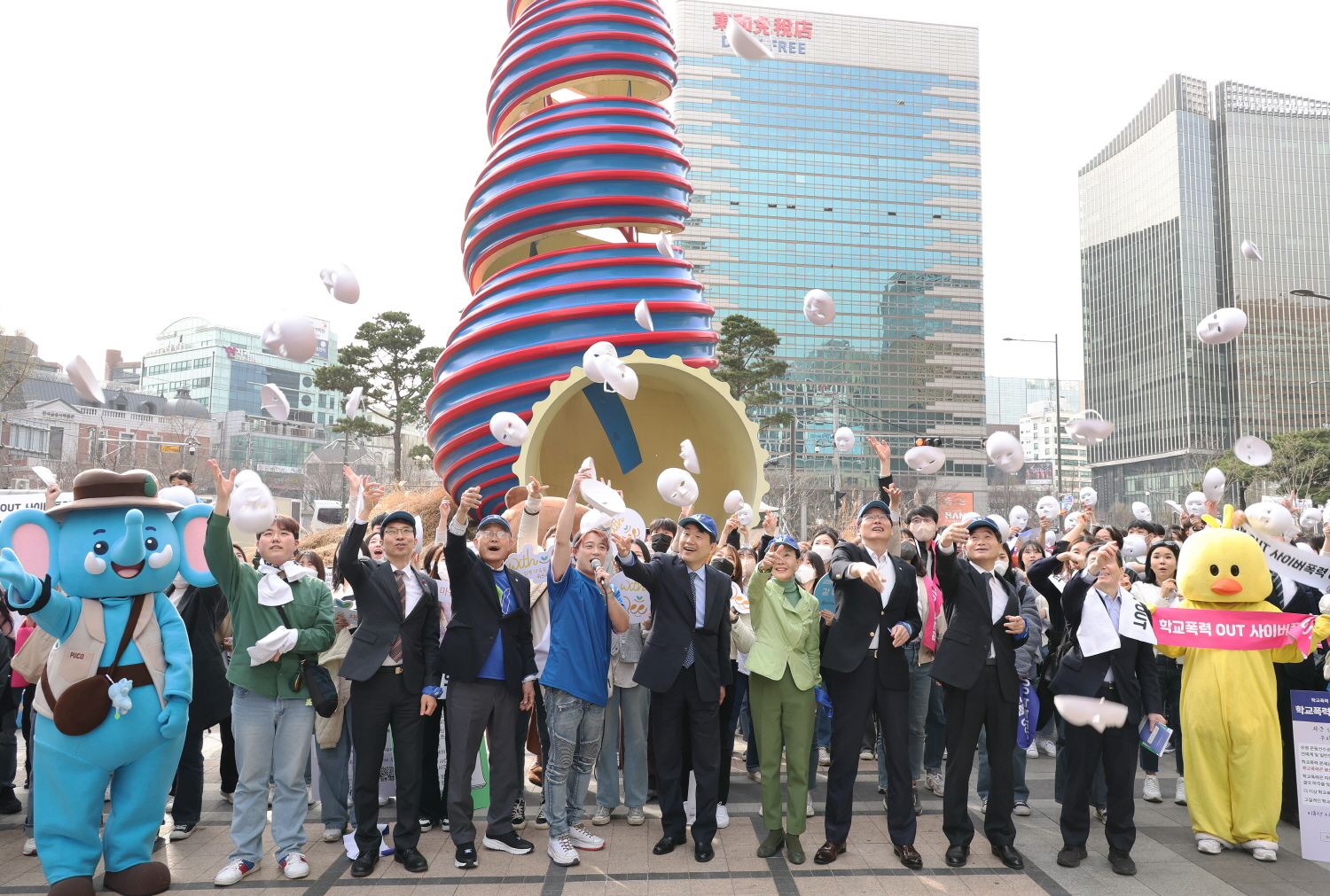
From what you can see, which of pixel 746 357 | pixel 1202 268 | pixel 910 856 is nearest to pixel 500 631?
pixel 910 856

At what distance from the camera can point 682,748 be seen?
5.06 meters

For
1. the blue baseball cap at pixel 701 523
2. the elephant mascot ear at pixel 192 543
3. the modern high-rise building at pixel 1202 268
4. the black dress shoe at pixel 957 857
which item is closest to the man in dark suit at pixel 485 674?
the blue baseball cap at pixel 701 523

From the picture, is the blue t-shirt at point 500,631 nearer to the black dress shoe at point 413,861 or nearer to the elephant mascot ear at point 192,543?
the black dress shoe at point 413,861

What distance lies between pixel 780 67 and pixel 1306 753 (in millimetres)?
78919

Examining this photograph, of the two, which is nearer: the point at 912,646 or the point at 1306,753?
the point at 1306,753

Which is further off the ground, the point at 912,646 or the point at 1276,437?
the point at 1276,437

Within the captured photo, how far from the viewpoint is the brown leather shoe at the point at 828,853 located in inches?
190

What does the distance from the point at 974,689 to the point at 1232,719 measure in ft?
5.04

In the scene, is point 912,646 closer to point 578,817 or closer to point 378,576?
point 578,817

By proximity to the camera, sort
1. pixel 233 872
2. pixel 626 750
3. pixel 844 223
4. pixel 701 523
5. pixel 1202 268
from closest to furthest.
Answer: pixel 233 872
pixel 701 523
pixel 626 750
pixel 1202 268
pixel 844 223

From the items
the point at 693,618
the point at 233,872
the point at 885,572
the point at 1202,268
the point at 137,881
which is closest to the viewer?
the point at 137,881

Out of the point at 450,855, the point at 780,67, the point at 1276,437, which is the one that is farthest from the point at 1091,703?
the point at 780,67

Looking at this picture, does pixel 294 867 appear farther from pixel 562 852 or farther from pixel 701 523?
pixel 701 523

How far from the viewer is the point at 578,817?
204 inches
